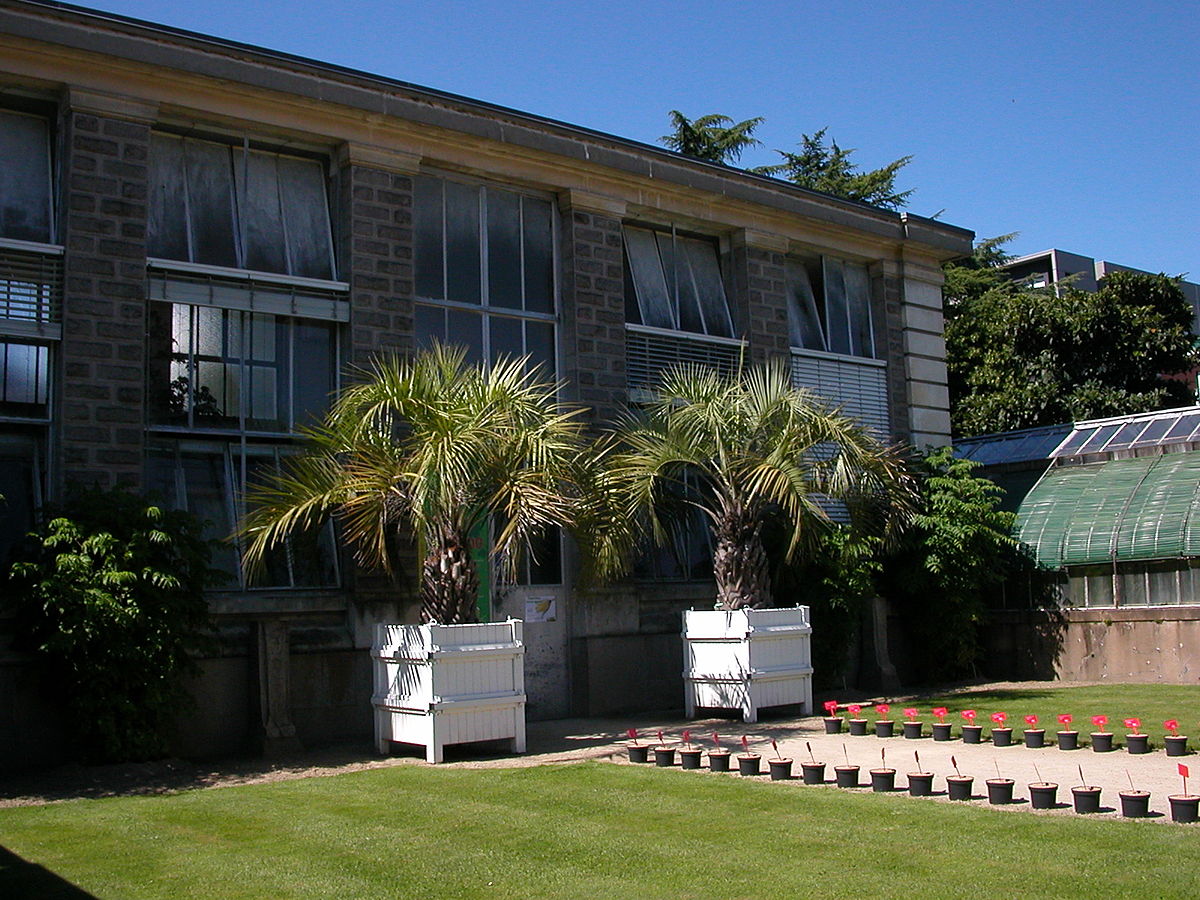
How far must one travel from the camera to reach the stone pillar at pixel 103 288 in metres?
14.0

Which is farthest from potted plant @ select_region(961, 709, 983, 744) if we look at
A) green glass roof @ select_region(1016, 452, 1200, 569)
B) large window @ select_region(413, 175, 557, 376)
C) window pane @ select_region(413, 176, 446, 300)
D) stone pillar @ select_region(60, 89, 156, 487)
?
stone pillar @ select_region(60, 89, 156, 487)

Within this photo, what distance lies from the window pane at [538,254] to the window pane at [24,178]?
6.72 metres

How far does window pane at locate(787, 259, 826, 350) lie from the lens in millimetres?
21703

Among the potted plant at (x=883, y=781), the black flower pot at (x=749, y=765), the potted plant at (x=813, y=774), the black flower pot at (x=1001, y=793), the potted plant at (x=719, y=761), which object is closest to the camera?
the black flower pot at (x=1001, y=793)

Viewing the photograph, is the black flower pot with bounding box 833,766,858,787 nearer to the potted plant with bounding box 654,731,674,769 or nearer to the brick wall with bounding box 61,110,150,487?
the potted plant with bounding box 654,731,674,769

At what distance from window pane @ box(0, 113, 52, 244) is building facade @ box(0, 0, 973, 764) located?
3 cm

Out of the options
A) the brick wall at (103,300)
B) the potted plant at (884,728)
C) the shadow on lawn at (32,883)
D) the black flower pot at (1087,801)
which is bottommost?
the potted plant at (884,728)

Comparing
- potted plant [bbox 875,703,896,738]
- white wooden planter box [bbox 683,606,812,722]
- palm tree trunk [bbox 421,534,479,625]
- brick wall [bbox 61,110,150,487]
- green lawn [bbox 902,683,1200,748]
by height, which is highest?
brick wall [bbox 61,110,150,487]

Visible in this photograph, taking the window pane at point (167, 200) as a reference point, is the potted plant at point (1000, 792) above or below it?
below

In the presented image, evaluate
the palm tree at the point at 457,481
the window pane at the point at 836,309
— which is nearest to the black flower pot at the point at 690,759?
the palm tree at the point at 457,481

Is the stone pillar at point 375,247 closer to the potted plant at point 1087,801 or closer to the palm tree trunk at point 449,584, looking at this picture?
the palm tree trunk at point 449,584

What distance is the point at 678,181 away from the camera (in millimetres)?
19812

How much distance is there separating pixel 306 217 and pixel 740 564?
7.49 metres

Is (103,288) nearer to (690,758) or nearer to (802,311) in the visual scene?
(690,758)
